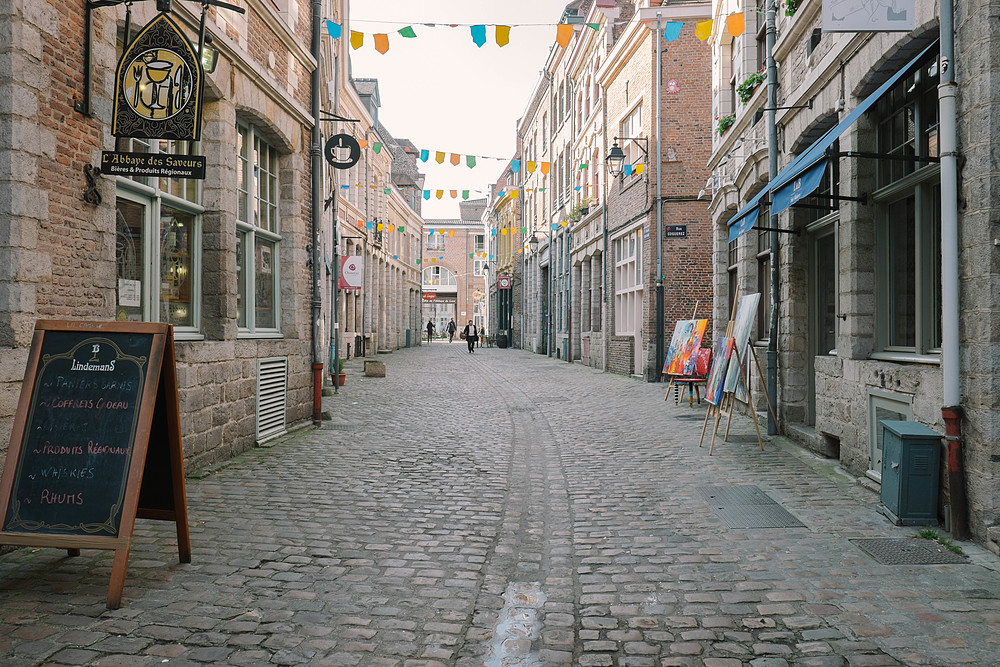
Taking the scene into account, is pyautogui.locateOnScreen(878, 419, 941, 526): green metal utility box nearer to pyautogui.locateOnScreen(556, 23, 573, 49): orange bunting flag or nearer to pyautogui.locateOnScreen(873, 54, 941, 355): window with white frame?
pyautogui.locateOnScreen(873, 54, 941, 355): window with white frame

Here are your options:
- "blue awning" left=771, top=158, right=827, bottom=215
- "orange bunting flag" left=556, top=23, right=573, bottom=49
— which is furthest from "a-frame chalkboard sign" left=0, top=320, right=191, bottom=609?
"orange bunting flag" left=556, top=23, right=573, bottom=49

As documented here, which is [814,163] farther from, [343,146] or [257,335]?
[343,146]

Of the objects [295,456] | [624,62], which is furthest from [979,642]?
[624,62]

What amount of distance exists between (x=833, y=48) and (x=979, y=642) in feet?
18.6

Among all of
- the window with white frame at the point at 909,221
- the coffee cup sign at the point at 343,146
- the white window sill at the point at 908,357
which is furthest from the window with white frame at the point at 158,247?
the white window sill at the point at 908,357

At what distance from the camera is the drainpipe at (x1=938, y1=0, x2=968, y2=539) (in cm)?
473

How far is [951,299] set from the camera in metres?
4.79

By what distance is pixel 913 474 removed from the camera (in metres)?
5.04

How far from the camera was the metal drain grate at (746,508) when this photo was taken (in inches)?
208

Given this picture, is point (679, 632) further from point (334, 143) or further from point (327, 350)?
point (327, 350)

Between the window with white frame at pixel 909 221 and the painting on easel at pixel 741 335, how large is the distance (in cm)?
163

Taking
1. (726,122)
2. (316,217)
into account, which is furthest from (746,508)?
(726,122)

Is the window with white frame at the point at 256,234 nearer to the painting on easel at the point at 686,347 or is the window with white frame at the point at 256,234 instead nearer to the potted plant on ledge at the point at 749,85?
the potted plant on ledge at the point at 749,85

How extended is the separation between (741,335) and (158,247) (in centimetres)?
582
